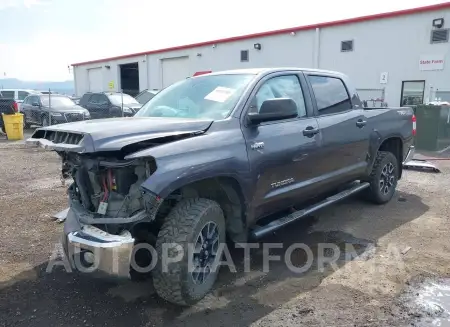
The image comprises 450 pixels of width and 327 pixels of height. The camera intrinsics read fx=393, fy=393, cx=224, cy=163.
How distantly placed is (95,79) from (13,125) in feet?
72.0

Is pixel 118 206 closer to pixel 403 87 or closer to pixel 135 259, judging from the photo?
pixel 135 259

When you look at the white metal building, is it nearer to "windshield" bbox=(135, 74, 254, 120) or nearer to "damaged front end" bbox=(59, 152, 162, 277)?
"windshield" bbox=(135, 74, 254, 120)

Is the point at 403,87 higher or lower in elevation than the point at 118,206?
higher

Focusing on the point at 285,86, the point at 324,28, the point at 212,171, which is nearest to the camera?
the point at 212,171

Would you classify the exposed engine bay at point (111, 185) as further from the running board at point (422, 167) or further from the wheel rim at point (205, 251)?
the running board at point (422, 167)

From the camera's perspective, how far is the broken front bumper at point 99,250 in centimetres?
262

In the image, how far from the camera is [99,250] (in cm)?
262

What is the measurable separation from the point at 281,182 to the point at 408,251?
1.63m

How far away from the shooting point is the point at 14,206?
5602mm

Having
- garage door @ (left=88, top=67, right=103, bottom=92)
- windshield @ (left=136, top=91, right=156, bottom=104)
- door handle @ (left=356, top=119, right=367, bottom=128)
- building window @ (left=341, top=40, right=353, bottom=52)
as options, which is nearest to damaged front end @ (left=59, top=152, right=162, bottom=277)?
door handle @ (left=356, top=119, right=367, bottom=128)

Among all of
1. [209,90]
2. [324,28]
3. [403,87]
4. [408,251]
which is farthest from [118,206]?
[324,28]

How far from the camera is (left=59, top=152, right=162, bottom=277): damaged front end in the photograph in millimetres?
2648

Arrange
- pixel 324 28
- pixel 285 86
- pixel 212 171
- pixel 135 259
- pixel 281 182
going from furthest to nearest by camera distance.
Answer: pixel 324 28
pixel 285 86
pixel 281 182
pixel 135 259
pixel 212 171

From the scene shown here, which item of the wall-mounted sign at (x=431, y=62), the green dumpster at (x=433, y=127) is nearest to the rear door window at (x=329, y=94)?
the green dumpster at (x=433, y=127)
